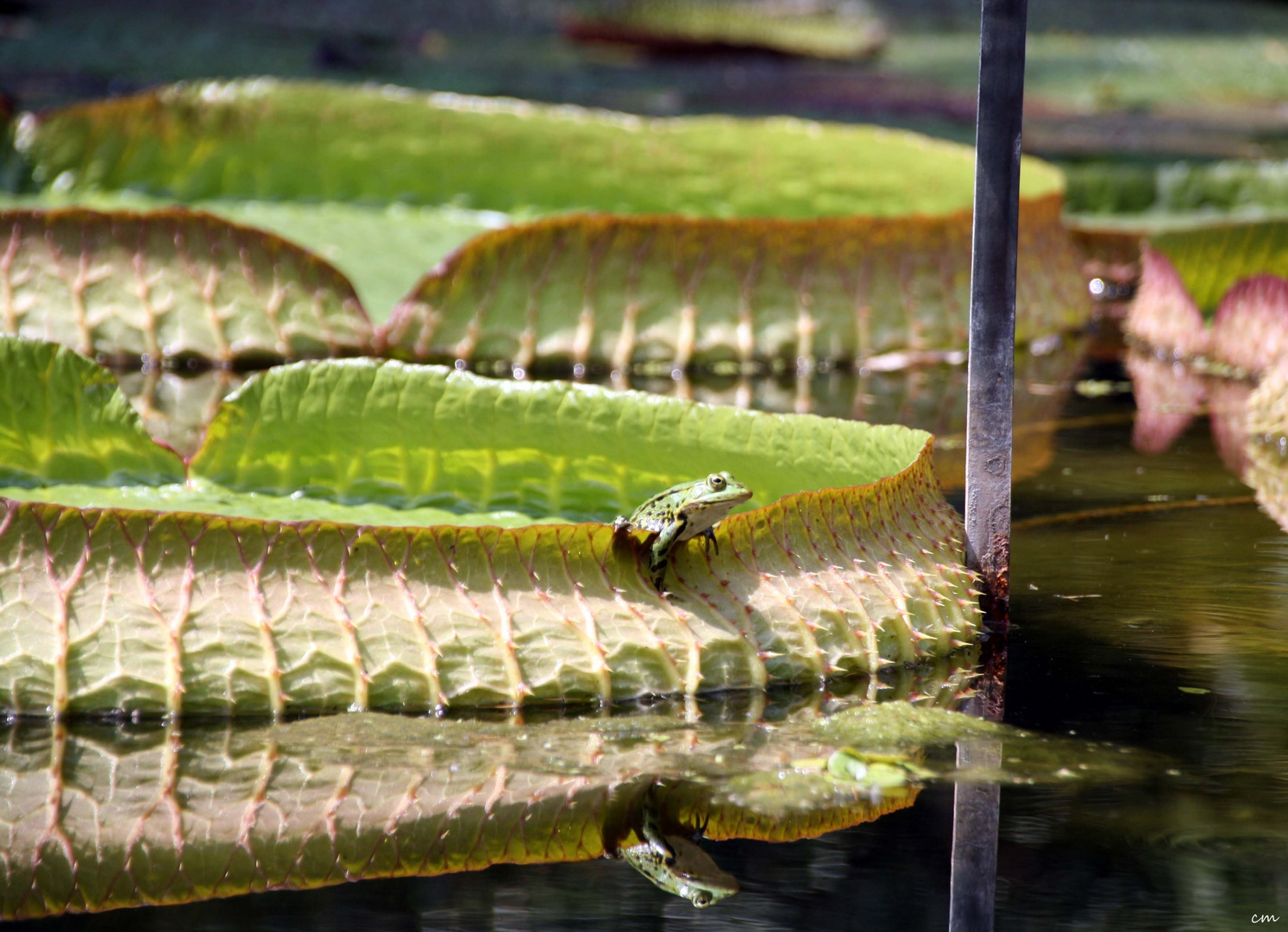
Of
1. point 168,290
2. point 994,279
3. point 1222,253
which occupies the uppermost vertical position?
point 1222,253

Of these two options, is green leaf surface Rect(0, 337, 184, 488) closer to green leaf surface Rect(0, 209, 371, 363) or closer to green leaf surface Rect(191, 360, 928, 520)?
green leaf surface Rect(191, 360, 928, 520)

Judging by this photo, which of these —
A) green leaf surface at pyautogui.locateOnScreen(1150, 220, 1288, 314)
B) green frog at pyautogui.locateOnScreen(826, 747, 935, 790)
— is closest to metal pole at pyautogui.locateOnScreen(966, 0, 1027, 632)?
green frog at pyautogui.locateOnScreen(826, 747, 935, 790)

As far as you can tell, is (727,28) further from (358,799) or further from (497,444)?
(358,799)

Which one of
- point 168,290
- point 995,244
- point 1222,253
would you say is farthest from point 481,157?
point 995,244

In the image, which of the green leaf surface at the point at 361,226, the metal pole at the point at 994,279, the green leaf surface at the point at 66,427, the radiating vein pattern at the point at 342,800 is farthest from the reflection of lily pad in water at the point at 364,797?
the green leaf surface at the point at 361,226

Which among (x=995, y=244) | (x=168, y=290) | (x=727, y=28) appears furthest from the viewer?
(x=727, y=28)

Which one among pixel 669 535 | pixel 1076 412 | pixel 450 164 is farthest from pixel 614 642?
pixel 450 164

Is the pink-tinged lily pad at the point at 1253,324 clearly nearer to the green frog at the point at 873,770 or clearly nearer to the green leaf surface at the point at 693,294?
the green leaf surface at the point at 693,294
